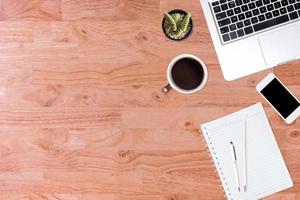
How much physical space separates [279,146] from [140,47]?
0.43 meters

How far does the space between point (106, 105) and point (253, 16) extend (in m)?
0.43

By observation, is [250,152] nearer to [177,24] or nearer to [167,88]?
[167,88]

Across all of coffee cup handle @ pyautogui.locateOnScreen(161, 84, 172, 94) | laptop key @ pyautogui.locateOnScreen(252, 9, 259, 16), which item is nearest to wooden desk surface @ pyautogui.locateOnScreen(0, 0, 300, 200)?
coffee cup handle @ pyautogui.locateOnScreen(161, 84, 172, 94)

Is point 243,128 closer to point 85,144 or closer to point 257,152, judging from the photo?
point 257,152

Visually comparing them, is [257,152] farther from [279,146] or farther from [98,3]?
[98,3]

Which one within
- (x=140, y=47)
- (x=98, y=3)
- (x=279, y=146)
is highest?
(x=98, y=3)

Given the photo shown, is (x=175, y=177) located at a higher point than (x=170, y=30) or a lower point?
lower

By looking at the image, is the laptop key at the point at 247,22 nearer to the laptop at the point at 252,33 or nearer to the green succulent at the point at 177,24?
the laptop at the point at 252,33

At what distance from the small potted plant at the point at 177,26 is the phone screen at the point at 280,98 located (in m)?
0.24

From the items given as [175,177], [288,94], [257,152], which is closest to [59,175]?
[175,177]

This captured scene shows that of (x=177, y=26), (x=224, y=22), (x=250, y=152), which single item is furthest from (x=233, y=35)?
(x=250, y=152)

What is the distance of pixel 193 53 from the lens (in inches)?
55.7

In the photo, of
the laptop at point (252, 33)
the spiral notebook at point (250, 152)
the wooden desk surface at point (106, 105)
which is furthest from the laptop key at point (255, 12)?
the spiral notebook at point (250, 152)

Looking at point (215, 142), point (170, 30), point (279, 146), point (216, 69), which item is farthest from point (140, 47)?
point (279, 146)
